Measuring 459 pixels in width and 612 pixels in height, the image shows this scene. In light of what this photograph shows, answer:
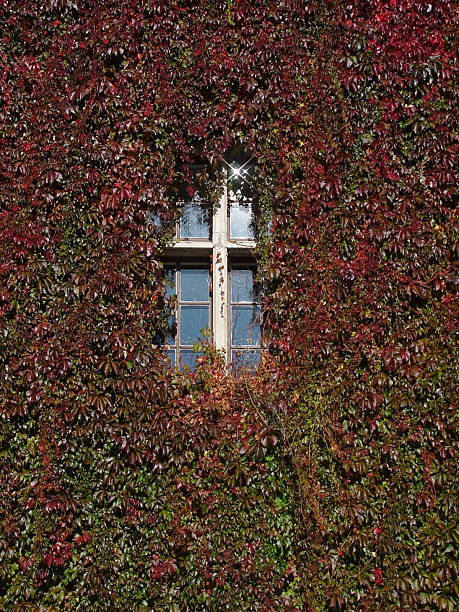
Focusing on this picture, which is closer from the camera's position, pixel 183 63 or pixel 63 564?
pixel 63 564

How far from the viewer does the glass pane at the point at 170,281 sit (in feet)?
12.5

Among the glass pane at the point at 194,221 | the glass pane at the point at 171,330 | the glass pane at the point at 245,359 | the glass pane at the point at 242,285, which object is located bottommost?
the glass pane at the point at 245,359

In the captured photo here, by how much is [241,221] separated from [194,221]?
0.34 m

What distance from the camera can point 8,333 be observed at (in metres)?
3.48

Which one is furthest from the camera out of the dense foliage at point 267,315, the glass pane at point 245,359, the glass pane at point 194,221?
the glass pane at point 194,221

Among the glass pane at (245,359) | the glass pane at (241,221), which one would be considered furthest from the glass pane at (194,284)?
the glass pane at (245,359)

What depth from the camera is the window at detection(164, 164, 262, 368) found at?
382cm

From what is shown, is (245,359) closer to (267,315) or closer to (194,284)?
(267,315)

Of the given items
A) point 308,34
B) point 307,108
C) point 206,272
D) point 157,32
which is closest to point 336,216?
point 307,108

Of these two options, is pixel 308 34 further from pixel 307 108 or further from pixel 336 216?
pixel 336 216

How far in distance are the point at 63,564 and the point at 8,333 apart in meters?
Result: 1.42

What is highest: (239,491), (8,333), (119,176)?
(119,176)

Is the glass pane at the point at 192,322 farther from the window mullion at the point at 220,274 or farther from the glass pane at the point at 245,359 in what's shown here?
the glass pane at the point at 245,359

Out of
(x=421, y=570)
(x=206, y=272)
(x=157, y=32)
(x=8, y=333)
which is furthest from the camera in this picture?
(x=206, y=272)
